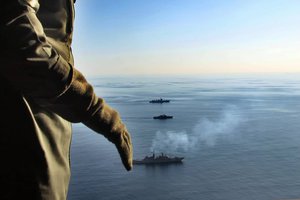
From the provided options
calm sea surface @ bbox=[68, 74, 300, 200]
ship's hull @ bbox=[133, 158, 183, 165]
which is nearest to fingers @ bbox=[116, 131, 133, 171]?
calm sea surface @ bbox=[68, 74, 300, 200]

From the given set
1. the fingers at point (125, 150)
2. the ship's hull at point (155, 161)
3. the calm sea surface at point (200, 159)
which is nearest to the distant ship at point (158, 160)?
Result: the ship's hull at point (155, 161)

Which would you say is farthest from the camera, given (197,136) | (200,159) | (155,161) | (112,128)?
(197,136)

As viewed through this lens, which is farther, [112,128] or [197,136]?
[197,136]

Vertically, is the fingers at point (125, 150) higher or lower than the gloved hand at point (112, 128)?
lower

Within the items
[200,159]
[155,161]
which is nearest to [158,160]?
[155,161]

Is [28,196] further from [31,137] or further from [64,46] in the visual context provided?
[64,46]

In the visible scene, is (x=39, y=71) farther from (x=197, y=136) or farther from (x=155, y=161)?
(x=197, y=136)

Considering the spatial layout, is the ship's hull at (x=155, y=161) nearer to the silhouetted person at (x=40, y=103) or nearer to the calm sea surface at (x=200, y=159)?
the calm sea surface at (x=200, y=159)

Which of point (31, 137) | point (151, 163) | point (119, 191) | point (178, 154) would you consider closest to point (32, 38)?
point (31, 137)
